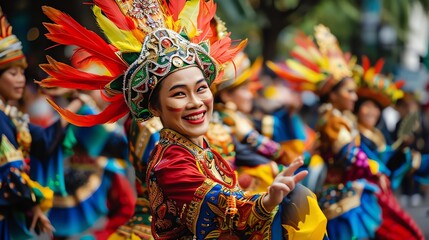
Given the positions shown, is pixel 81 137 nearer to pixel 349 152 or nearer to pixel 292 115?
pixel 349 152

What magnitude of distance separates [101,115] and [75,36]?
0.45 meters

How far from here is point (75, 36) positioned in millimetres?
4551

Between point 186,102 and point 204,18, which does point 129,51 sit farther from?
point 204,18

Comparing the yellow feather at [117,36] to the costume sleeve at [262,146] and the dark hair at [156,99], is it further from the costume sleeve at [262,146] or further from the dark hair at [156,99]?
the costume sleeve at [262,146]

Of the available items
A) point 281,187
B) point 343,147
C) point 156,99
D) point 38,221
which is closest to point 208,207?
point 281,187

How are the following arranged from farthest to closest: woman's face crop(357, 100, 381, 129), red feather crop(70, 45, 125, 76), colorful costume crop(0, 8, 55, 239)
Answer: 1. woman's face crop(357, 100, 381, 129)
2. colorful costume crop(0, 8, 55, 239)
3. red feather crop(70, 45, 125, 76)

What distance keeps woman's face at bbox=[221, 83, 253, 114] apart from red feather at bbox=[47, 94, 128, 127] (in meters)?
2.77

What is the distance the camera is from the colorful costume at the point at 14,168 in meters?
6.08

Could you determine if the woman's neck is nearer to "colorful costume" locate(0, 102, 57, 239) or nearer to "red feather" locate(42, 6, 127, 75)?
"red feather" locate(42, 6, 127, 75)

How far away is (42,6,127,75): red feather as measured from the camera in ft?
14.9

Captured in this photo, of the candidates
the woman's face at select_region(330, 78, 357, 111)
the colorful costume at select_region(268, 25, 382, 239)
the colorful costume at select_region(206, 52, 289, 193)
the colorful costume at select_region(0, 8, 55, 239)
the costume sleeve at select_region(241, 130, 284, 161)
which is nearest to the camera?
the colorful costume at select_region(0, 8, 55, 239)

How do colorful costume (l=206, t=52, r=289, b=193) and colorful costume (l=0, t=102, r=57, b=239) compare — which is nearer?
colorful costume (l=0, t=102, r=57, b=239)

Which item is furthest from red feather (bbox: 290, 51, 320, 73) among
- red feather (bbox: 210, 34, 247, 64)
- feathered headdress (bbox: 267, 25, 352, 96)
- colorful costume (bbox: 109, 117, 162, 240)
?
red feather (bbox: 210, 34, 247, 64)

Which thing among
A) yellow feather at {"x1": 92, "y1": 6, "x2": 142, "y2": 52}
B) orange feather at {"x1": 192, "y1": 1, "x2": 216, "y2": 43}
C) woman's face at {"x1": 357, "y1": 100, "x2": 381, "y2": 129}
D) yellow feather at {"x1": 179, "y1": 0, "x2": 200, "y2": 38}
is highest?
yellow feather at {"x1": 92, "y1": 6, "x2": 142, "y2": 52}
